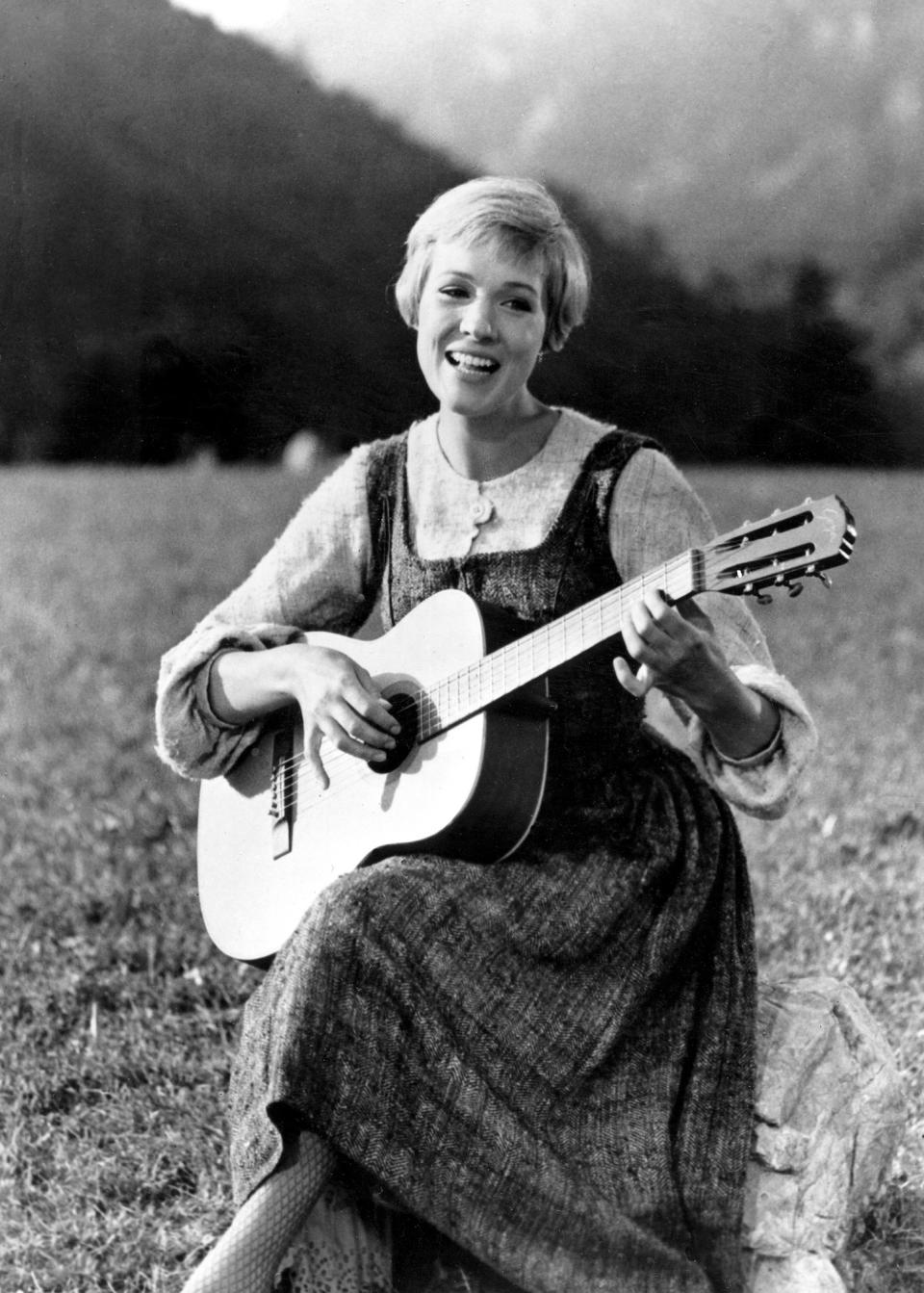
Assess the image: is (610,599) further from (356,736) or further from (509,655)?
(356,736)

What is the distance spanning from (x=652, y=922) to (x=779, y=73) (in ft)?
8.45

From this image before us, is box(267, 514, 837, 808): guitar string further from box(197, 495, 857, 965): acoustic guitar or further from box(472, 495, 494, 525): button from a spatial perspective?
box(472, 495, 494, 525): button

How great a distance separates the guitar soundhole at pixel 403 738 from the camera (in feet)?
8.81

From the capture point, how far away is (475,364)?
2.78 m

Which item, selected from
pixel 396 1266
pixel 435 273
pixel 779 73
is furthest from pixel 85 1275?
pixel 779 73

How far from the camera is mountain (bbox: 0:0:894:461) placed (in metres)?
3.83

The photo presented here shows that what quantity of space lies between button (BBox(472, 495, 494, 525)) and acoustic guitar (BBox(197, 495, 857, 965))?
186mm

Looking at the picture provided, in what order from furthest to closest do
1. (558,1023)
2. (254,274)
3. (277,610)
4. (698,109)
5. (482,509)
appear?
(254,274), (698,109), (277,610), (482,509), (558,1023)

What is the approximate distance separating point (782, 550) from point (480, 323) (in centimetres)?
81

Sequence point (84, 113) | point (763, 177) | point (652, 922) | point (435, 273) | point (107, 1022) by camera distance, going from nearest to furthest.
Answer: point (652, 922), point (435, 273), point (107, 1022), point (84, 113), point (763, 177)

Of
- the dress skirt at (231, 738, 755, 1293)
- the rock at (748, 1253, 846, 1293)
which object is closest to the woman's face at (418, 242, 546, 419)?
the dress skirt at (231, 738, 755, 1293)

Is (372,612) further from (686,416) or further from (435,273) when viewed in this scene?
(686,416)

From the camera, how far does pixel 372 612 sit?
3.20 m

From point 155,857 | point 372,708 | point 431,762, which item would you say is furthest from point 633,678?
point 155,857
